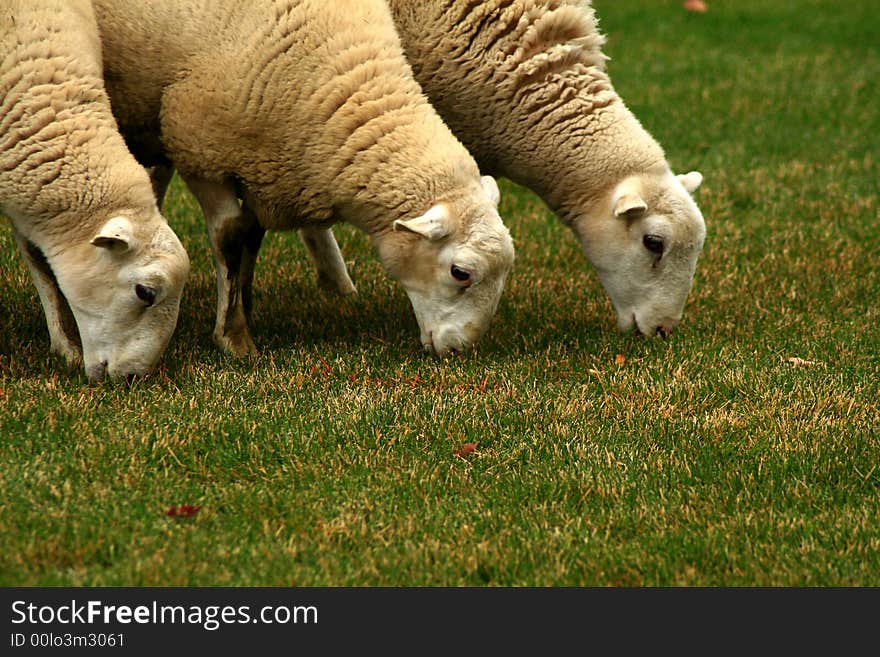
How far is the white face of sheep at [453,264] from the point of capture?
19.0ft

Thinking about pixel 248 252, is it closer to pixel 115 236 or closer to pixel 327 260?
pixel 327 260

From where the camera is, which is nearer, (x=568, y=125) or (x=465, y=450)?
(x=465, y=450)

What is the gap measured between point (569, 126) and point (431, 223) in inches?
45.9

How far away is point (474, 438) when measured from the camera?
5.23m

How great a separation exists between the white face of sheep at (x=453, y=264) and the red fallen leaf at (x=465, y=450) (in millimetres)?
1006

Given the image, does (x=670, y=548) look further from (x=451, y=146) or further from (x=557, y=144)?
(x=557, y=144)

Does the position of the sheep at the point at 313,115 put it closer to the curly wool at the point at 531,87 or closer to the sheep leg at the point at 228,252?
the sheep leg at the point at 228,252

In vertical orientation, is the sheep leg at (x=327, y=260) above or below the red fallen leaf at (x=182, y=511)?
below

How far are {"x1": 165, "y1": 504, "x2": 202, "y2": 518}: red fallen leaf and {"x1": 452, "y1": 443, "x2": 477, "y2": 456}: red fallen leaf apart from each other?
1123mm

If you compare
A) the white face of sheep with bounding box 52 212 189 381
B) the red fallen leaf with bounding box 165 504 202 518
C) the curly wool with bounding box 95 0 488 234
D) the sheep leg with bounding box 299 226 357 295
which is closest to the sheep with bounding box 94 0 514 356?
the curly wool with bounding box 95 0 488 234

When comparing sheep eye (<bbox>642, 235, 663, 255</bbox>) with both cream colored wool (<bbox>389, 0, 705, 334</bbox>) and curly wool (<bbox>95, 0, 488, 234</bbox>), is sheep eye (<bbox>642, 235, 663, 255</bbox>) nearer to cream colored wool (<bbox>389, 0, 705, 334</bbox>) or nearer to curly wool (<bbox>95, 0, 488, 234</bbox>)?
cream colored wool (<bbox>389, 0, 705, 334</bbox>)

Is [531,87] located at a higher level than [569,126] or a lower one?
higher

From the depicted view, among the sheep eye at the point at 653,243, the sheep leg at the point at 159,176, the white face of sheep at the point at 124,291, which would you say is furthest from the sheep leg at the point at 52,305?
the sheep eye at the point at 653,243

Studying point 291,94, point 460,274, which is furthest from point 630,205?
point 291,94
